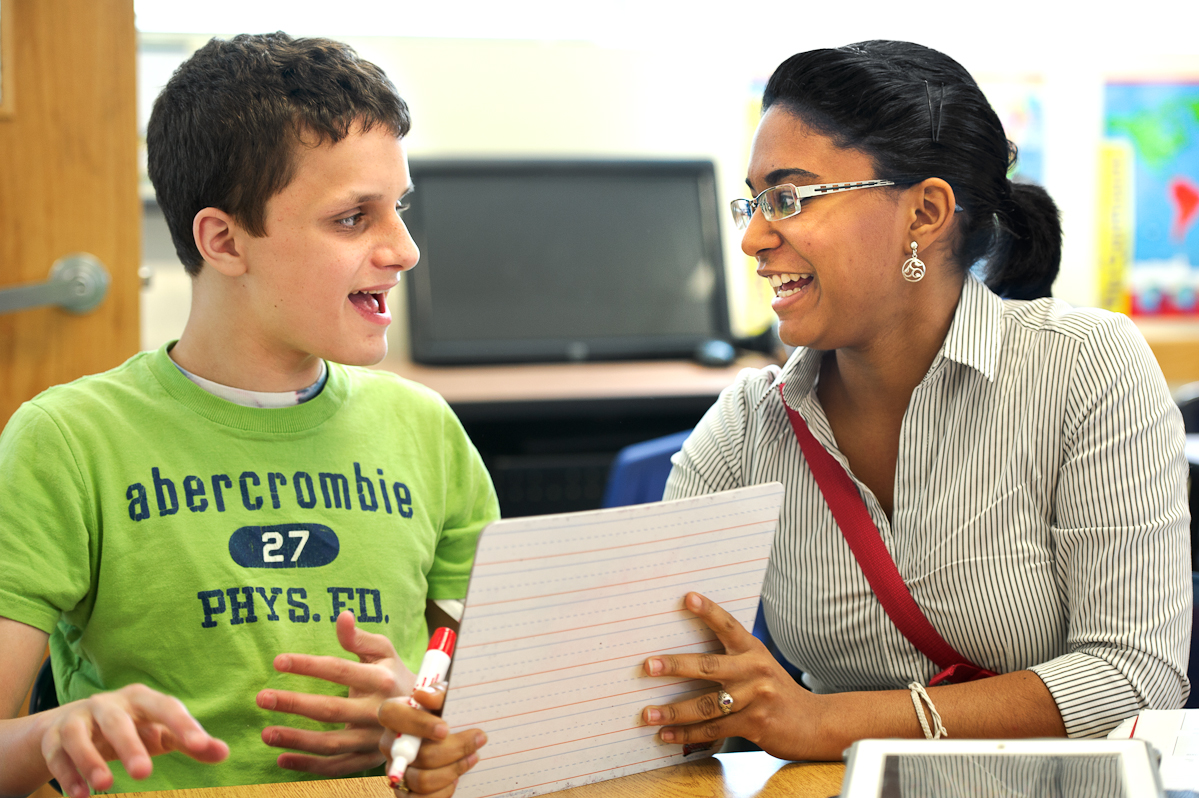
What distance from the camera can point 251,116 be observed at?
1.00 m

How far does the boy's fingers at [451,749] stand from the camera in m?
0.74

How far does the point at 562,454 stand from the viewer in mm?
2490

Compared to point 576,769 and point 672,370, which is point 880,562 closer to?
point 576,769

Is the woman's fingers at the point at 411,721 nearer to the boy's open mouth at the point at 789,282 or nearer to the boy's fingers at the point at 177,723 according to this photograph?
the boy's fingers at the point at 177,723

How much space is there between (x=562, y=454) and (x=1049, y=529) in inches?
60.8

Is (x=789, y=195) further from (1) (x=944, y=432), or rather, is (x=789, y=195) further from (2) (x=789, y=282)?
(1) (x=944, y=432)

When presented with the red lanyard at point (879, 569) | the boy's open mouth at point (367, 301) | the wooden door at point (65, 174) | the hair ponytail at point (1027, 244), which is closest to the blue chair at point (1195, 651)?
the red lanyard at point (879, 569)

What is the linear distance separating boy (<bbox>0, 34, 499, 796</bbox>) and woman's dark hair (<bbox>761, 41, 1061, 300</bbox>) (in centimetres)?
44

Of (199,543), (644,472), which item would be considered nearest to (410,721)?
(199,543)

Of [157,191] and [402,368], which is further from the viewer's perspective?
[402,368]

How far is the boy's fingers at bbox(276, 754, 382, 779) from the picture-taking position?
932 millimetres

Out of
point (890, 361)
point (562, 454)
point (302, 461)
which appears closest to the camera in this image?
point (302, 461)

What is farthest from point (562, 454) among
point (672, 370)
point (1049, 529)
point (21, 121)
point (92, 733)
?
point (92, 733)

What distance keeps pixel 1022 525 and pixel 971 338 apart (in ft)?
0.66
